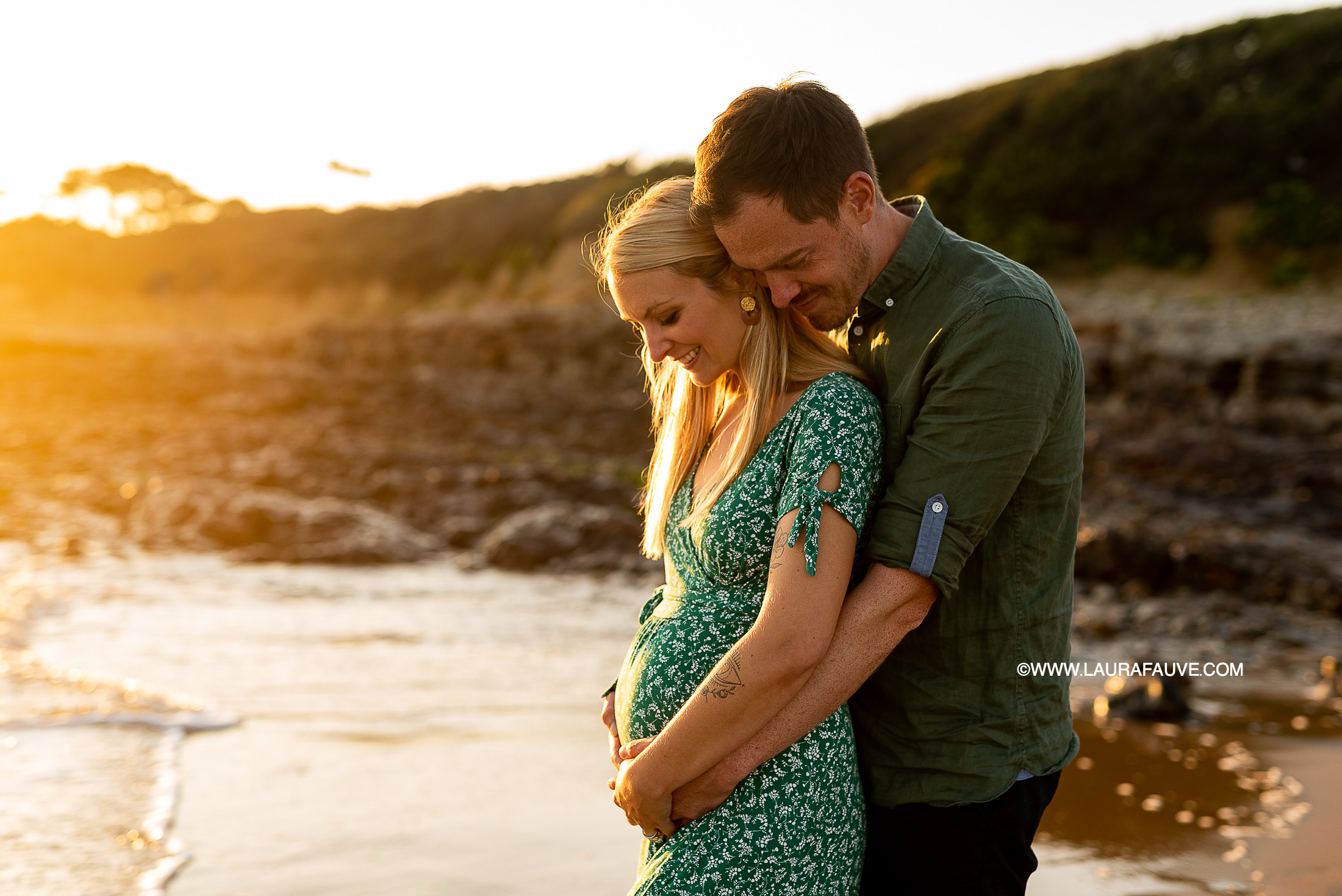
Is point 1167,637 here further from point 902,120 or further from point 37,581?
point 902,120

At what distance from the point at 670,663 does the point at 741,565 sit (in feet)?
0.84

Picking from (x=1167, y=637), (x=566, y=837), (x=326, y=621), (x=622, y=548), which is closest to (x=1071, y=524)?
(x=566, y=837)

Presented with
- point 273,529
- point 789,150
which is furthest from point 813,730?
point 273,529

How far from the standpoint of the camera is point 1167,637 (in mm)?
7133

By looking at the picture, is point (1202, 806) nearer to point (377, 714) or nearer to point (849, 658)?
point (849, 658)

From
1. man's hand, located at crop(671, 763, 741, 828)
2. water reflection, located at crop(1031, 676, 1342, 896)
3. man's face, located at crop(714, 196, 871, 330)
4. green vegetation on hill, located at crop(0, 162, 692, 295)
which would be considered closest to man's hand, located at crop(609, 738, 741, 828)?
man's hand, located at crop(671, 763, 741, 828)

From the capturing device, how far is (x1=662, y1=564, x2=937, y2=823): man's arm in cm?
181

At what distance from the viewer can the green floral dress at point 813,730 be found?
1.86 m

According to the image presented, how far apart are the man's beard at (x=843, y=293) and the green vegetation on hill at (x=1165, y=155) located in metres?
23.8

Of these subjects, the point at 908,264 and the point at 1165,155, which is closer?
the point at 908,264

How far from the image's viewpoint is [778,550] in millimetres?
1835

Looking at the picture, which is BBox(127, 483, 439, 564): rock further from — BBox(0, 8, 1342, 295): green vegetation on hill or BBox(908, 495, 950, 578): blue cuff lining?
BBox(0, 8, 1342, 295): green vegetation on hill

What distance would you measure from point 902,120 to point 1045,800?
33.2m

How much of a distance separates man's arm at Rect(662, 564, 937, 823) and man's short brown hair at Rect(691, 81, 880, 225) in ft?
2.18
